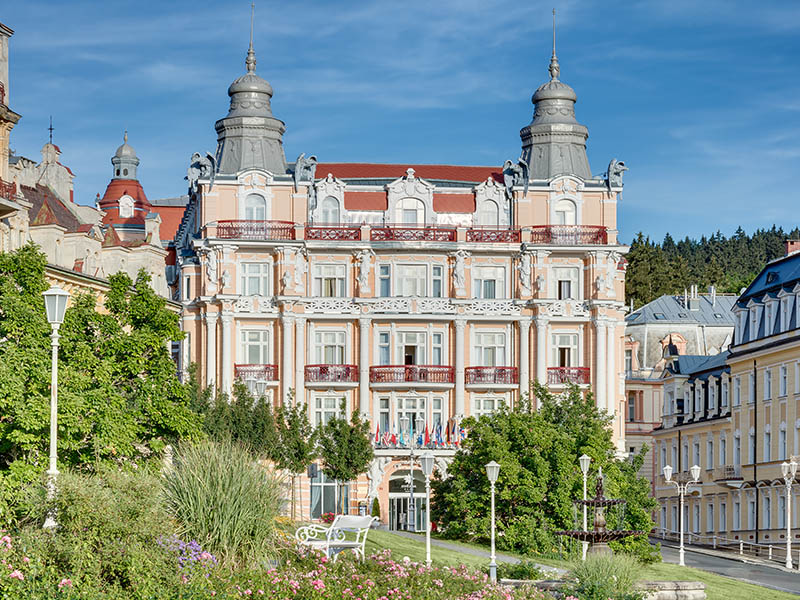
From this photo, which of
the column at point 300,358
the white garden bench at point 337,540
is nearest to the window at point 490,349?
the column at point 300,358

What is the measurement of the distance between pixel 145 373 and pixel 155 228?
3495 cm

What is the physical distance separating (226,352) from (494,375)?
13.5 m

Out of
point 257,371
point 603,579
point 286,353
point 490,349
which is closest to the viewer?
point 603,579

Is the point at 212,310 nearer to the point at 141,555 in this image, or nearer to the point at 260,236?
the point at 260,236

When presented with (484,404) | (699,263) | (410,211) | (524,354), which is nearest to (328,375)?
(484,404)

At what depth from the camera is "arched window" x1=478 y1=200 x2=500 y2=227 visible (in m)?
87.2

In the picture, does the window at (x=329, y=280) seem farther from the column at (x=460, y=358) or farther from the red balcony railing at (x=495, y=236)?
the red balcony railing at (x=495, y=236)

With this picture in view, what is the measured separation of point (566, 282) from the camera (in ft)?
283

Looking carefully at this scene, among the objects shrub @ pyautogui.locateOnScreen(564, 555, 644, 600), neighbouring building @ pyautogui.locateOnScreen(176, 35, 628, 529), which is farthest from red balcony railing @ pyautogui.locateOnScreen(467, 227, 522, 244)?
shrub @ pyautogui.locateOnScreen(564, 555, 644, 600)

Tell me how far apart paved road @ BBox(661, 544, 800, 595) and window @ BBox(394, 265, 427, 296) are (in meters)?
17.9

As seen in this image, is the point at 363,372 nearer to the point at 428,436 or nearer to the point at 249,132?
the point at 428,436

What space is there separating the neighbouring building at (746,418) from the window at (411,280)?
17.8 metres

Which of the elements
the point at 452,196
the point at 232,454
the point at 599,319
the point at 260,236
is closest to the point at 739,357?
the point at 599,319

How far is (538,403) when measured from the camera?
8331cm
